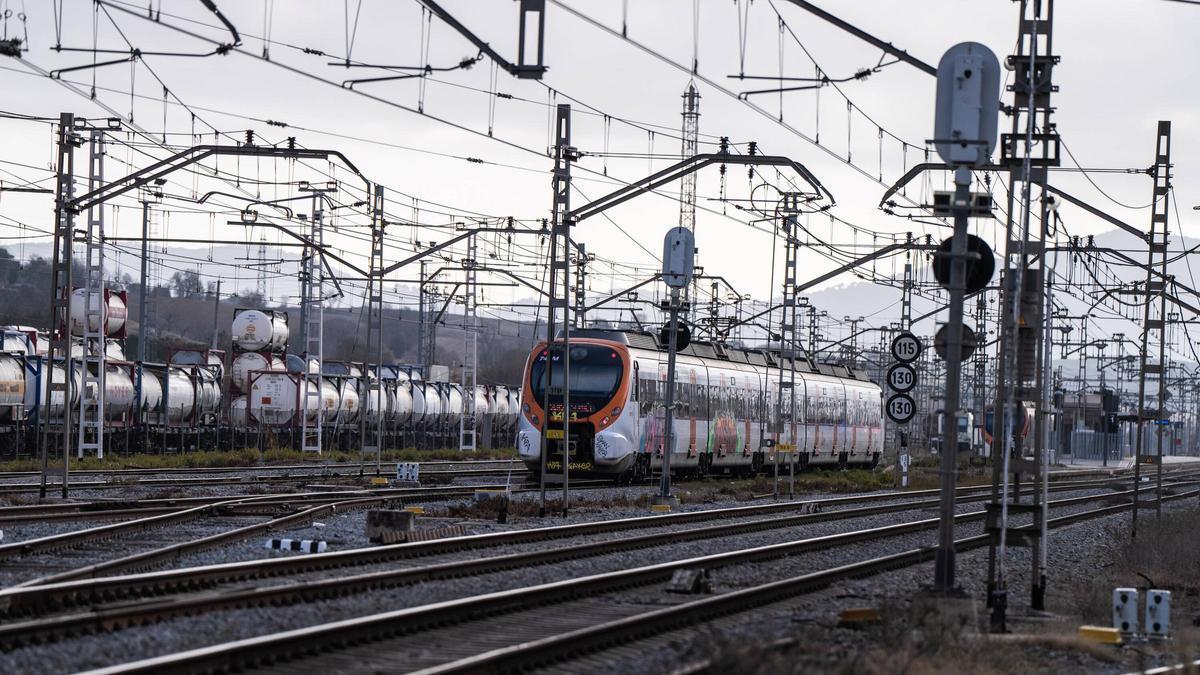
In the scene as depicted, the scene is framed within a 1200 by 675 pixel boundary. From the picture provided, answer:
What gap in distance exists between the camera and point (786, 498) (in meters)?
36.3

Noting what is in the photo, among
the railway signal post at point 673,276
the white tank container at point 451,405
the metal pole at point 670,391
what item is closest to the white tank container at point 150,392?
the white tank container at point 451,405

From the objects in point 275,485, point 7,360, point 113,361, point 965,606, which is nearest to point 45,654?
point 965,606

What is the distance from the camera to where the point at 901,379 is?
2633 cm

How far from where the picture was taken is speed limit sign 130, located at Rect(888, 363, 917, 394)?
26219 millimetres

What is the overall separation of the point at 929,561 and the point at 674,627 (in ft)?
29.2

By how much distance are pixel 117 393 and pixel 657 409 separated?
19348mm

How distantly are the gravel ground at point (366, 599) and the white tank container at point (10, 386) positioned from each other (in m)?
23.1

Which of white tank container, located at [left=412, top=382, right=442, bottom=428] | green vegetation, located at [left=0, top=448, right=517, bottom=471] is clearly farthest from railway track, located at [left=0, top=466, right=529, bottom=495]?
white tank container, located at [left=412, top=382, right=442, bottom=428]

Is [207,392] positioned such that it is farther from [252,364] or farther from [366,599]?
[366,599]

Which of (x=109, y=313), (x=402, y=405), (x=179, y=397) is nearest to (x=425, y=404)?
(x=402, y=405)

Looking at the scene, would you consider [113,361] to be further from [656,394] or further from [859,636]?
[859,636]

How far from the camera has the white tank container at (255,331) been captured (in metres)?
62.4

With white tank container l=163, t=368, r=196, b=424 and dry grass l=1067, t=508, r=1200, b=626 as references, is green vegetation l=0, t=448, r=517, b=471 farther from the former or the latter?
dry grass l=1067, t=508, r=1200, b=626

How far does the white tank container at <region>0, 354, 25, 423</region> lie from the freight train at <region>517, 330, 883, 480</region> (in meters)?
15.9
